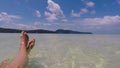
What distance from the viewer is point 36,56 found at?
4922 mm

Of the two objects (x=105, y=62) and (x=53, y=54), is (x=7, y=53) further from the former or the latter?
(x=105, y=62)

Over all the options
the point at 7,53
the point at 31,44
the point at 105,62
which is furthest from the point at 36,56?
the point at 105,62

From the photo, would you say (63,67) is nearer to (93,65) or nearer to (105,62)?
(93,65)

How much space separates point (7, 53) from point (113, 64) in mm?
2653

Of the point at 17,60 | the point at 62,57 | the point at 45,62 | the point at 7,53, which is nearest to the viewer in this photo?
the point at 17,60

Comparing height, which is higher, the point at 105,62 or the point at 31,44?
the point at 31,44

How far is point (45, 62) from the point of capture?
14.6 feet

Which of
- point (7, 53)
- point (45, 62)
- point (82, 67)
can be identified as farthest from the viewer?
point (7, 53)

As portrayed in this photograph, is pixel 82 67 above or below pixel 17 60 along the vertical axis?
below

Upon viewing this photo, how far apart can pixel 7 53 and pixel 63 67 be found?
1819 millimetres

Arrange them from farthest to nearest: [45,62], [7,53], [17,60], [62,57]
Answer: [7,53], [62,57], [45,62], [17,60]

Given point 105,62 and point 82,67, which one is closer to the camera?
point 82,67

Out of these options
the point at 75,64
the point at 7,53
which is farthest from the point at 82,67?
the point at 7,53

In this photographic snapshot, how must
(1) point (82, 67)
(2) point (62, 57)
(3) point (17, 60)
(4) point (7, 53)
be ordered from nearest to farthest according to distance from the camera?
(3) point (17, 60) → (1) point (82, 67) → (2) point (62, 57) → (4) point (7, 53)
